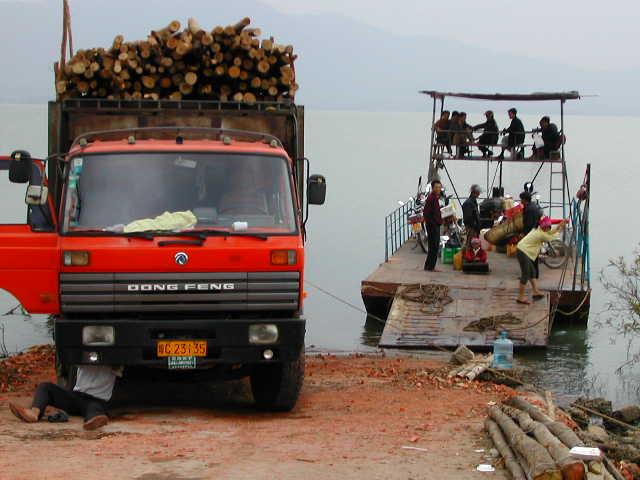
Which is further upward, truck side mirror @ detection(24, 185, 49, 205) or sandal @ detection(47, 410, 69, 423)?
truck side mirror @ detection(24, 185, 49, 205)

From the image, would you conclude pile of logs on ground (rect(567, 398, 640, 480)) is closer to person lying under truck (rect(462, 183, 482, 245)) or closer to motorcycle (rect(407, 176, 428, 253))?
person lying under truck (rect(462, 183, 482, 245))

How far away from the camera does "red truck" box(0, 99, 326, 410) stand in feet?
32.7

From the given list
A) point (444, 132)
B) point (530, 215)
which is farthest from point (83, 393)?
point (444, 132)

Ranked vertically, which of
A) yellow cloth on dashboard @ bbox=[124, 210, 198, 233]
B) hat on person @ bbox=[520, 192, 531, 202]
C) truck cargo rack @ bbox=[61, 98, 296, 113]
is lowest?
hat on person @ bbox=[520, 192, 531, 202]

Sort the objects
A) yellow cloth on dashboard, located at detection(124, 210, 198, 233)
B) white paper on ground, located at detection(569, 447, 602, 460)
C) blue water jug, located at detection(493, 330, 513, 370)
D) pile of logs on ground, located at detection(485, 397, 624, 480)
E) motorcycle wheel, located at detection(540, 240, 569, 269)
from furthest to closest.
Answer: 1. motorcycle wheel, located at detection(540, 240, 569, 269)
2. blue water jug, located at detection(493, 330, 513, 370)
3. yellow cloth on dashboard, located at detection(124, 210, 198, 233)
4. white paper on ground, located at detection(569, 447, 602, 460)
5. pile of logs on ground, located at detection(485, 397, 624, 480)

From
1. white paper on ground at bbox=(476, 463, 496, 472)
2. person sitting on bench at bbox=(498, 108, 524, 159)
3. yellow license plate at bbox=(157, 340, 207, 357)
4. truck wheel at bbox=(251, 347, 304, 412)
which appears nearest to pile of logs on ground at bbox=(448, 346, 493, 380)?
truck wheel at bbox=(251, 347, 304, 412)

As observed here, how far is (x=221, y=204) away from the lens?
10.5 meters

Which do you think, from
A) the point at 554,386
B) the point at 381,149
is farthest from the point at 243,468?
the point at 381,149

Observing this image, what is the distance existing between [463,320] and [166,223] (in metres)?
9.14

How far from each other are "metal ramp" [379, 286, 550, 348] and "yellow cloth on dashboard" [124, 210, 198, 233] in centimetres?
773

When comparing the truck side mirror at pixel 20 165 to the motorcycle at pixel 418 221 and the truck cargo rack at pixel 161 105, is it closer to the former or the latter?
the truck cargo rack at pixel 161 105

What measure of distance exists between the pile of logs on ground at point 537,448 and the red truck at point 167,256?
1904 millimetres

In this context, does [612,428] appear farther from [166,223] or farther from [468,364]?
[166,223]

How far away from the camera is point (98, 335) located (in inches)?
396
